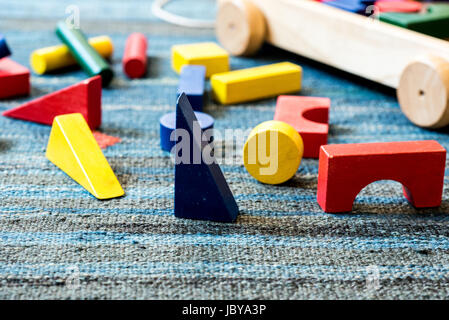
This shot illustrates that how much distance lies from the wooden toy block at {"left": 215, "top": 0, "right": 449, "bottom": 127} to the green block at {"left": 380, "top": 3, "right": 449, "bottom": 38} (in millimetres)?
24

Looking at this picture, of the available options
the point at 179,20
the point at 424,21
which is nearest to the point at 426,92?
the point at 424,21

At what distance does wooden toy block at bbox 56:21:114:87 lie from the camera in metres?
1.50

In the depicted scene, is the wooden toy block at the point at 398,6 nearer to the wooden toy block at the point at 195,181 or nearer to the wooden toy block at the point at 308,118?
the wooden toy block at the point at 308,118

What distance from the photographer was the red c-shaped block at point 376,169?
944 mm

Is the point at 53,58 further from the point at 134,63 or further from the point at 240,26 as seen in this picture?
the point at 240,26

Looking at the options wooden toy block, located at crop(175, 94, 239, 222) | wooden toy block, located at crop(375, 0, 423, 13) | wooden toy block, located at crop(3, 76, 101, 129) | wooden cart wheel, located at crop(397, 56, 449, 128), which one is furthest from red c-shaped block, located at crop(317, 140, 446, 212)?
wooden toy block, located at crop(375, 0, 423, 13)

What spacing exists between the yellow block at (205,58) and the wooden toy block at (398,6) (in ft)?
1.30

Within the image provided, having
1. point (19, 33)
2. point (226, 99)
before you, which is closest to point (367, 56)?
point (226, 99)

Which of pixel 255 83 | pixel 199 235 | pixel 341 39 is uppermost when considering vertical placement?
pixel 341 39

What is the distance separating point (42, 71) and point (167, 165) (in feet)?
2.02

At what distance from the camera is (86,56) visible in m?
1.52

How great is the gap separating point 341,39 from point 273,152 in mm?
544
